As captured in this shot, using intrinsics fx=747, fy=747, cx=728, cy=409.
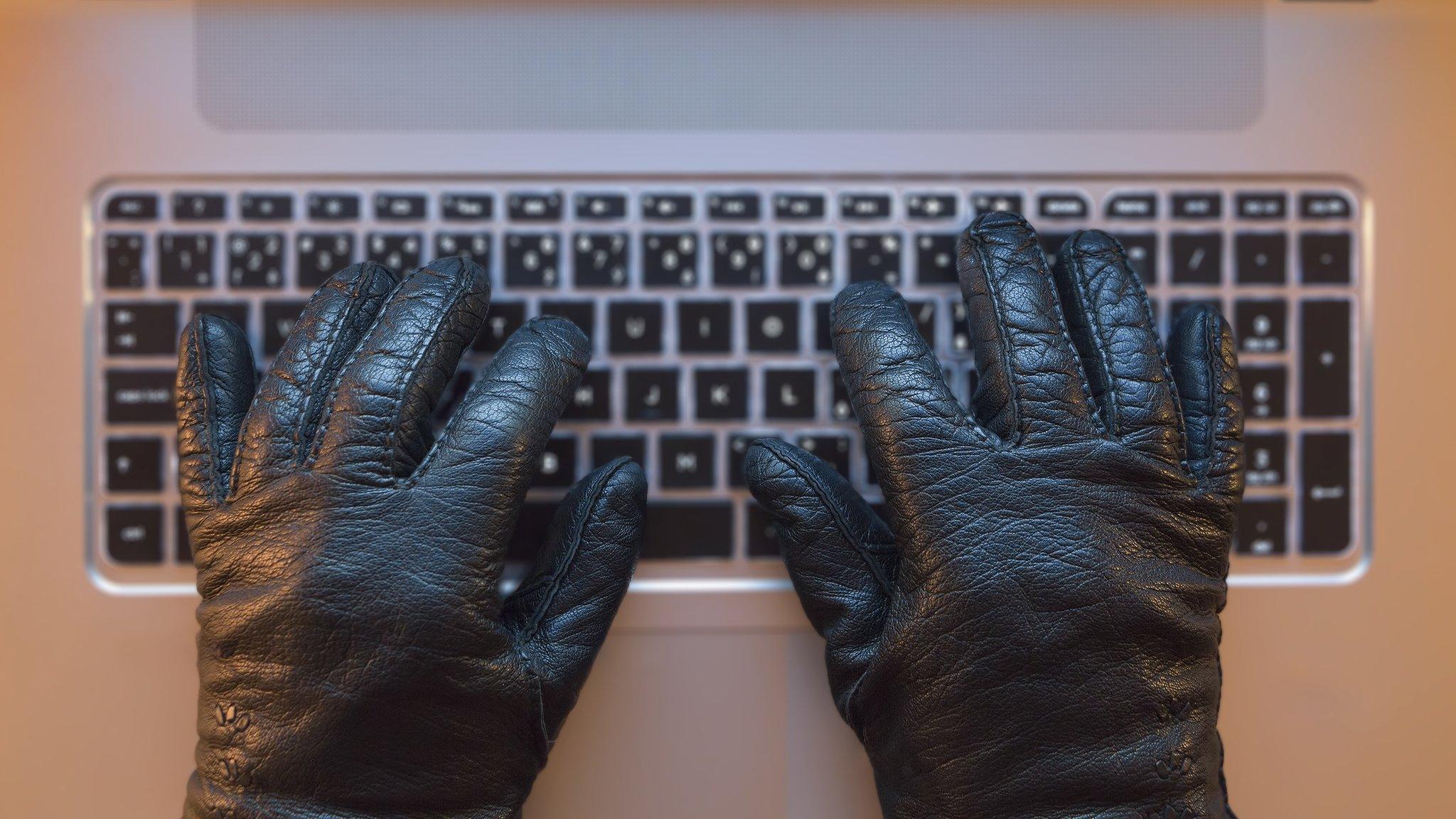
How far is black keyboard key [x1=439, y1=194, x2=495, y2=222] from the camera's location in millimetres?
561

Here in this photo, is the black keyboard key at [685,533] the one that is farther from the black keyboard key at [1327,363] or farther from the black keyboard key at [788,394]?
the black keyboard key at [1327,363]

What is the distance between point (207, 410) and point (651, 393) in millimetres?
305

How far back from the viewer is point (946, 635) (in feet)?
1.58

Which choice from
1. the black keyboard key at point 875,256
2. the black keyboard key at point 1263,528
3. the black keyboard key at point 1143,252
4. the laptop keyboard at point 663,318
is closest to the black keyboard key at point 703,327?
the laptop keyboard at point 663,318

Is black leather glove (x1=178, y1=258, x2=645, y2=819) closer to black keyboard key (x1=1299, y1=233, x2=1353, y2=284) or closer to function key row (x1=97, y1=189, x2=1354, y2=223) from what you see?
function key row (x1=97, y1=189, x2=1354, y2=223)

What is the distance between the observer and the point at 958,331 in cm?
57

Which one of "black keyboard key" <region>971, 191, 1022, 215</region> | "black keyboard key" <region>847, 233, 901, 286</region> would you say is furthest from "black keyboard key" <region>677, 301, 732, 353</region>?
"black keyboard key" <region>971, 191, 1022, 215</region>

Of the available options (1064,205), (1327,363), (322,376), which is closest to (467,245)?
(322,376)

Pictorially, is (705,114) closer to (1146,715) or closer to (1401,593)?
(1146,715)

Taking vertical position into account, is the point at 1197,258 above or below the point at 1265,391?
above

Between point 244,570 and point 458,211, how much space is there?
0.94 ft

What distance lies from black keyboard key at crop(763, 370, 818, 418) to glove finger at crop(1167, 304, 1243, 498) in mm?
263

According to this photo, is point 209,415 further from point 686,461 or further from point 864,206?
point 864,206

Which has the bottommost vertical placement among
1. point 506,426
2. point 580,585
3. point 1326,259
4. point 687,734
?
point 687,734
